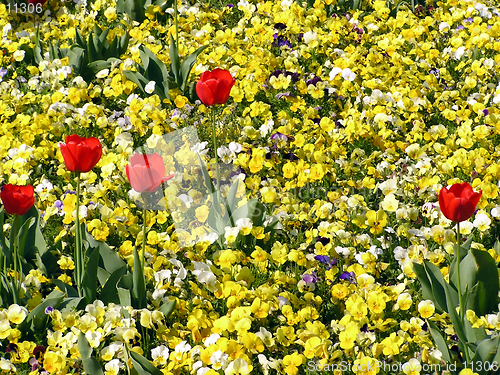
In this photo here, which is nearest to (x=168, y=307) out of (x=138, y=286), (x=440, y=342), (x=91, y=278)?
(x=138, y=286)

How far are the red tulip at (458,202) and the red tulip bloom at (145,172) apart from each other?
0.97 meters

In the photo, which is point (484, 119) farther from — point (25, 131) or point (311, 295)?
point (25, 131)

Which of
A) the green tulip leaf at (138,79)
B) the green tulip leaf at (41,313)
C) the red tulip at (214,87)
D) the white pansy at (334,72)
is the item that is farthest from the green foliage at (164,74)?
the green tulip leaf at (41,313)

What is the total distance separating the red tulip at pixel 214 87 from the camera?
242 centimetres

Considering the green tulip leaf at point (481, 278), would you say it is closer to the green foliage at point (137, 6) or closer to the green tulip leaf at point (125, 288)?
the green tulip leaf at point (125, 288)

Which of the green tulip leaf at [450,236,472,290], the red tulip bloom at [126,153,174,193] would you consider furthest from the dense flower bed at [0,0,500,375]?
the red tulip bloom at [126,153,174,193]

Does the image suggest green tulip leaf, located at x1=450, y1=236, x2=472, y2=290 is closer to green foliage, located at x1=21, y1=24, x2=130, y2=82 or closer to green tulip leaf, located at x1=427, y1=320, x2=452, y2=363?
green tulip leaf, located at x1=427, y1=320, x2=452, y2=363

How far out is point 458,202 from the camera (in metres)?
1.79

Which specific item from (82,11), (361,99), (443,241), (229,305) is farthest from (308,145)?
(82,11)

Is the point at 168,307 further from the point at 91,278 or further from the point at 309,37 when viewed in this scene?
the point at 309,37

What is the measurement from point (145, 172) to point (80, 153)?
0.75 ft

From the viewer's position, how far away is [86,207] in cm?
289

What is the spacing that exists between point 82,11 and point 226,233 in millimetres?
2984

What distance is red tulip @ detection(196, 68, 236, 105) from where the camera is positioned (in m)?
2.42
